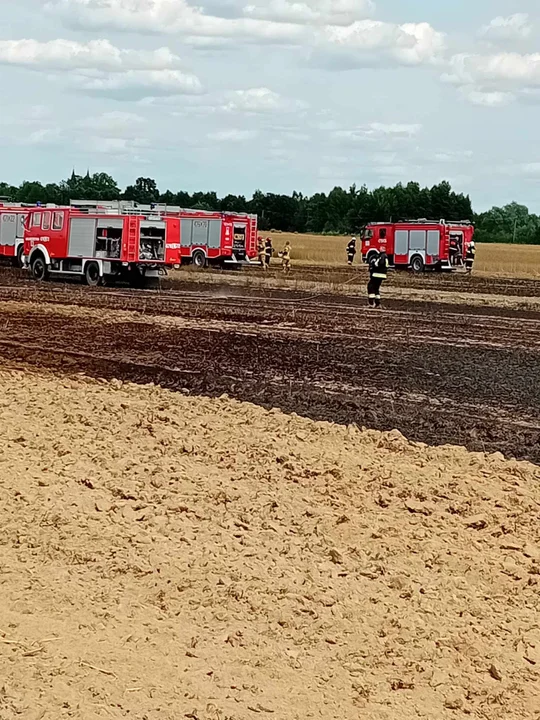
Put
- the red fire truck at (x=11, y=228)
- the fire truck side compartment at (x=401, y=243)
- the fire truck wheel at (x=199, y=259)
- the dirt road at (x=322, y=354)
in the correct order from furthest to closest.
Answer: the fire truck side compartment at (x=401, y=243) → the fire truck wheel at (x=199, y=259) → the red fire truck at (x=11, y=228) → the dirt road at (x=322, y=354)

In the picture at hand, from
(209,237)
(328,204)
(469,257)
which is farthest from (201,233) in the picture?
(328,204)

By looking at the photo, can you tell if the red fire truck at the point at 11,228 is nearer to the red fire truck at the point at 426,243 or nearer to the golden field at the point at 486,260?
the red fire truck at the point at 426,243

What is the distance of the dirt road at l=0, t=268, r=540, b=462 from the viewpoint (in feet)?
41.3

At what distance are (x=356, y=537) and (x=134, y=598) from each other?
188 centimetres

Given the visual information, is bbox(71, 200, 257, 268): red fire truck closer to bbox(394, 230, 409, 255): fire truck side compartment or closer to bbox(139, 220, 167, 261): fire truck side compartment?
bbox(394, 230, 409, 255): fire truck side compartment

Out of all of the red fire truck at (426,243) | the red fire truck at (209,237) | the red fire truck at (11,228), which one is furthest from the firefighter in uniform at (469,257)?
the red fire truck at (11,228)

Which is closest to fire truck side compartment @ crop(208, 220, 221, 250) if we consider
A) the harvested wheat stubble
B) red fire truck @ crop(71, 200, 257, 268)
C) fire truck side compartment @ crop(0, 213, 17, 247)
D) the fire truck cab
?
red fire truck @ crop(71, 200, 257, 268)

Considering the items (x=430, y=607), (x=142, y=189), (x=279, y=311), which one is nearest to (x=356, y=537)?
(x=430, y=607)

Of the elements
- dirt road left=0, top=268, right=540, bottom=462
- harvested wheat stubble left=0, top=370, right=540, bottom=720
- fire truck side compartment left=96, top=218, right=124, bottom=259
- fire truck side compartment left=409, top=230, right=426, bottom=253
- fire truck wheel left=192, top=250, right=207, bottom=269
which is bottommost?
harvested wheat stubble left=0, top=370, right=540, bottom=720

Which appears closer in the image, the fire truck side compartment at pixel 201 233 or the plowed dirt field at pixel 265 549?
the plowed dirt field at pixel 265 549

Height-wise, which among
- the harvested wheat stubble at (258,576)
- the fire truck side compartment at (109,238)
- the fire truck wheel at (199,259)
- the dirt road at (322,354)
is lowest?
the harvested wheat stubble at (258,576)

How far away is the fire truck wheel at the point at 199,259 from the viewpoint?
4819 cm

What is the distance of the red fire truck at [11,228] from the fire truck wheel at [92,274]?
7.66 m

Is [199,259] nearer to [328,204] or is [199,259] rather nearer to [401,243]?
[401,243]
